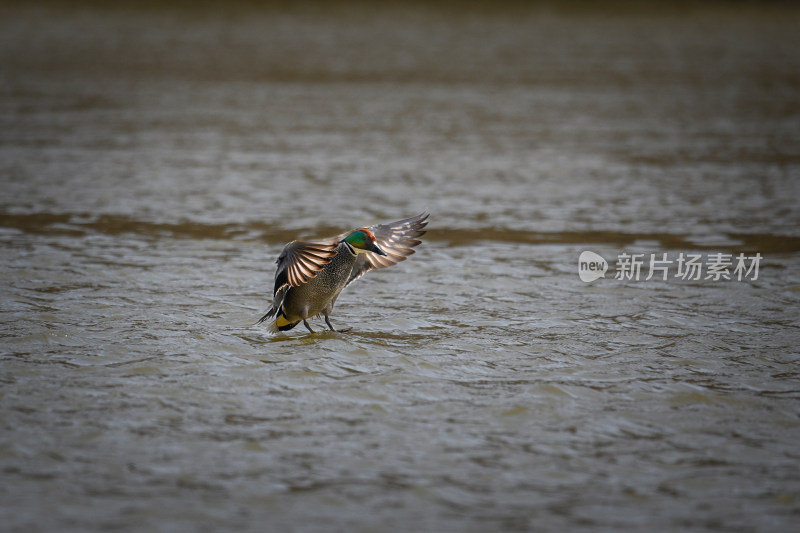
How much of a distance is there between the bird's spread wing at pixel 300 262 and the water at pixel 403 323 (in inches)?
24.9

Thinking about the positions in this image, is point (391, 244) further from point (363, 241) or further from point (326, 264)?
→ point (326, 264)

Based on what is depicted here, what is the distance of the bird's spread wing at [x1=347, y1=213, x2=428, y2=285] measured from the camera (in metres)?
8.03

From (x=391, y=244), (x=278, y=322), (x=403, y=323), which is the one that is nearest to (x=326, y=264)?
(x=278, y=322)

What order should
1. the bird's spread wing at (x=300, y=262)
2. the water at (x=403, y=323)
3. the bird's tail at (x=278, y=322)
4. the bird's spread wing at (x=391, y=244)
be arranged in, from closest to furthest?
1. the water at (x=403, y=323)
2. the bird's spread wing at (x=300, y=262)
3. the bird's tail at (x=278, y=322)
4. the bird's spread wing at (x=391, y=244)

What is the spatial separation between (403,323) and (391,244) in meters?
0.72

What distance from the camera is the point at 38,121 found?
19.6m

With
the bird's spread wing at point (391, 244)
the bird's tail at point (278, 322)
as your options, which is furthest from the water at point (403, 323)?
the bird's spread wing at point (391, 244)

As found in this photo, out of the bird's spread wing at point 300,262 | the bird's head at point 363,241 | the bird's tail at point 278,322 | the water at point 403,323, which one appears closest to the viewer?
the water at point 403,323

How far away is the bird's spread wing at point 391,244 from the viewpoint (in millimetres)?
8031

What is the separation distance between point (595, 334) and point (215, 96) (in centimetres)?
1784

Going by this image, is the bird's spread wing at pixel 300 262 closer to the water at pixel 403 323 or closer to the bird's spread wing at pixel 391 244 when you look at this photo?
the water at pixel 403 323

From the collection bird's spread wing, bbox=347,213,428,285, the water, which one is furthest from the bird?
the water

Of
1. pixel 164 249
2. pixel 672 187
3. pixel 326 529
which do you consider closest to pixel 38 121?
pixel 164 249

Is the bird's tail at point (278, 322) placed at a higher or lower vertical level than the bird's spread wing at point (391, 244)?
lower
